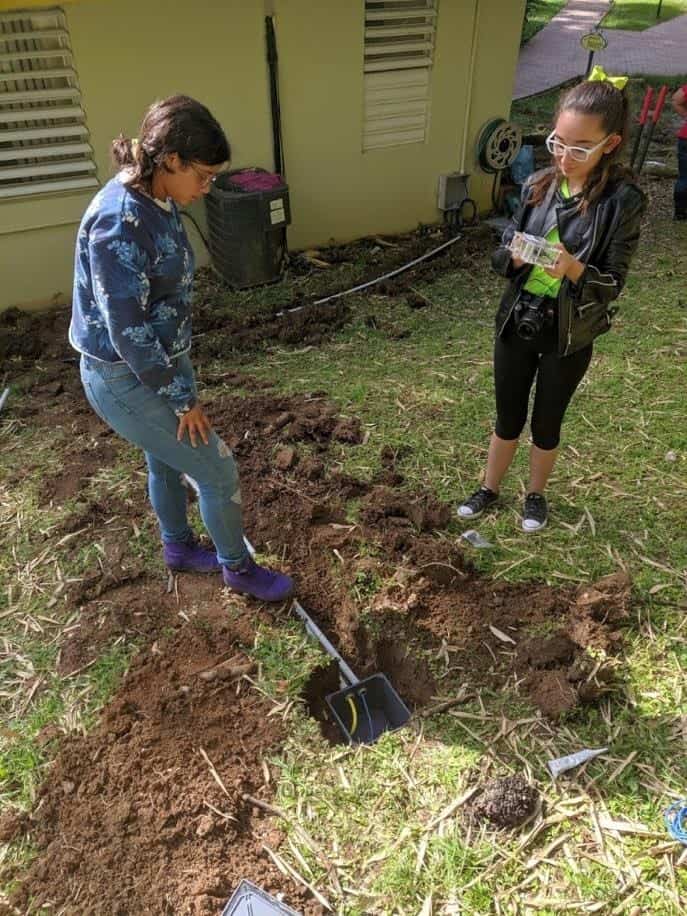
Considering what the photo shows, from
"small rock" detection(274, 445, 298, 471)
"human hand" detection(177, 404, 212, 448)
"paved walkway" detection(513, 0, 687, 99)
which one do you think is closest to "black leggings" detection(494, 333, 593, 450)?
"small rock" detection(274, 445, 298, 471)

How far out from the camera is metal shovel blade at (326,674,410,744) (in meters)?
2.79

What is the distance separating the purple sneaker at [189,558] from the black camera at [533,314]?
174cm

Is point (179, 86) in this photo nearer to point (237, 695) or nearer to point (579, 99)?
point (579, 99)

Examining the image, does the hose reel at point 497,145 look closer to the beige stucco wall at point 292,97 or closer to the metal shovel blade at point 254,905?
the beige stucco wall at point 292,97

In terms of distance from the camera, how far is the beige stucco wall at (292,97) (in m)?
5.47

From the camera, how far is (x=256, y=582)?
3.07 m

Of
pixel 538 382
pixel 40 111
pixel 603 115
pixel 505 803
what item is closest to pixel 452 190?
pixel 40 111

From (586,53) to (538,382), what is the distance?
16430 mm

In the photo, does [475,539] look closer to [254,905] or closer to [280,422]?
[280,422]

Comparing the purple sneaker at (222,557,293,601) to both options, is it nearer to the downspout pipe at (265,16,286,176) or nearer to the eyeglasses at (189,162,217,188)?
the eyeglasses at (189,162,217,188)

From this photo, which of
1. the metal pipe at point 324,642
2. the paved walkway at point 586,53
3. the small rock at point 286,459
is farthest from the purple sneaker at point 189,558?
the paved walkway at point 586,53

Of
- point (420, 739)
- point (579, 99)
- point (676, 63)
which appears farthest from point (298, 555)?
point (676, 63)

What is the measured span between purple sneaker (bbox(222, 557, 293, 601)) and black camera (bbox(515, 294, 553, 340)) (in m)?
1.52

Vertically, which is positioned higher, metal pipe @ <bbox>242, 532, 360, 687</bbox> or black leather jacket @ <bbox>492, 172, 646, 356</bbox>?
black leather jacket @ <bbox>492, 172, 646, 356</bbox>
